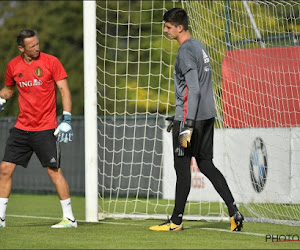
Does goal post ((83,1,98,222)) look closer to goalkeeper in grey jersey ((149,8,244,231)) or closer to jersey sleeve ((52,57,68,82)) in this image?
jersey sleeve ((52,57,68,82))

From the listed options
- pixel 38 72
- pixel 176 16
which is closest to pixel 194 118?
pixel 176 16

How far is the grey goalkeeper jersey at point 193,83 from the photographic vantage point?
7797mm

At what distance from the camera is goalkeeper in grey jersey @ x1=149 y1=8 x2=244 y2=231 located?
788 cm

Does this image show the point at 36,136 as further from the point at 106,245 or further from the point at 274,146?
the point at 274,146

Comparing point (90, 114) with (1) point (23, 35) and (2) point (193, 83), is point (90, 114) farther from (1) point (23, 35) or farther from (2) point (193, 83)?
(2) point (193, 83)

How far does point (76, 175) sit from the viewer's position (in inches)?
672

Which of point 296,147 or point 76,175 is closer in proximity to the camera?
point 296,147

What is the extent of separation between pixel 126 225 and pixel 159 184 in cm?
478

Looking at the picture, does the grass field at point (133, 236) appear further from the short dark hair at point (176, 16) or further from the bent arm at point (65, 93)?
the short dark hair at point (176, 16)

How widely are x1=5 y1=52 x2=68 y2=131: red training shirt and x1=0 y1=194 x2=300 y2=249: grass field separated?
104 centimetres

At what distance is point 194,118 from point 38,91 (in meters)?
1.67

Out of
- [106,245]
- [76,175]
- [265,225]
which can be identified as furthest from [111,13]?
[106,245]

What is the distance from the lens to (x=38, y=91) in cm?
852

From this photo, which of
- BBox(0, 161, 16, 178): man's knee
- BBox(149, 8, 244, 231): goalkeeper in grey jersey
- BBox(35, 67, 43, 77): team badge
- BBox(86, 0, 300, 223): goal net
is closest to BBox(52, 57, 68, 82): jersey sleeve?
BBox(35, 67, 43, 77): team badge
